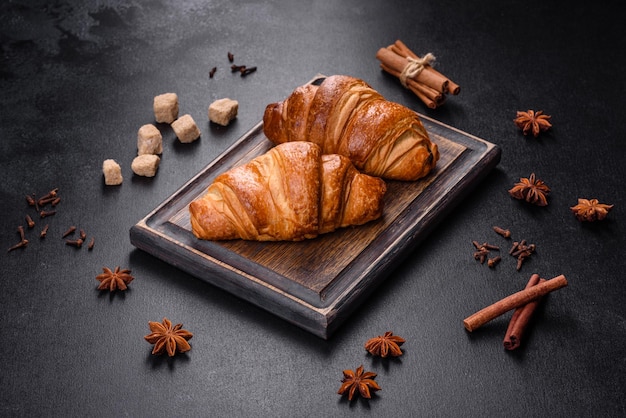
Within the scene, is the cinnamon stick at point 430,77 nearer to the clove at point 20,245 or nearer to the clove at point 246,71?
the clove at point 246,71

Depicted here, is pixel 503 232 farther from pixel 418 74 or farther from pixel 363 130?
pixel 418 74

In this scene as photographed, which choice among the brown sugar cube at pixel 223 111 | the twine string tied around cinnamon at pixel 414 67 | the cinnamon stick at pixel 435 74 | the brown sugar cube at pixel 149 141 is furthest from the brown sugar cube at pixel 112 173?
the cinnamon stick at pixel 435 74

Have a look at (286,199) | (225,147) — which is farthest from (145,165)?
(286,199)

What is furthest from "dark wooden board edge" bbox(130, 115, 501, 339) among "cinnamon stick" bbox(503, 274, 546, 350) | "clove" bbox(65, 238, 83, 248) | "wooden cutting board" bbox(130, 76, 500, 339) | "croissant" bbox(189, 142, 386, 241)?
"cinnamon stick" bbox(503, 274, 546, 350)

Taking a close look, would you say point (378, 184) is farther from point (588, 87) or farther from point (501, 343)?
point (588, 87)

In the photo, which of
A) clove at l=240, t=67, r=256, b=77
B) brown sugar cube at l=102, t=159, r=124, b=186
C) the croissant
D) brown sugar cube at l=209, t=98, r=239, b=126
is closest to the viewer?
the croissant

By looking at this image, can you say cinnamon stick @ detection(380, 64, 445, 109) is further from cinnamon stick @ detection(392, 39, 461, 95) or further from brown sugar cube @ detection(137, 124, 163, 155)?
brown sugar cube @ detection(137, 124, 163, 155)
